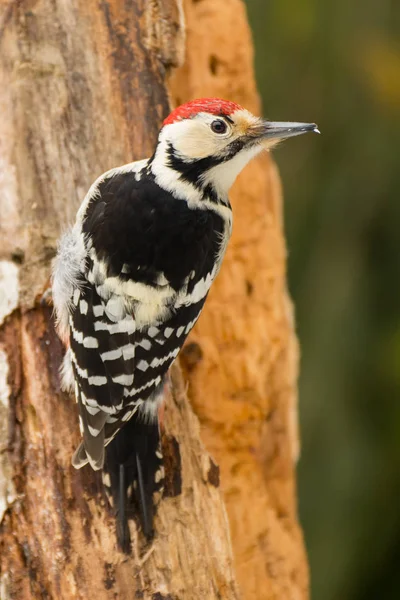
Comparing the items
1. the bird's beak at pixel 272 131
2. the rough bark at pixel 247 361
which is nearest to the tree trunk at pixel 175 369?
the rough bark at pixel 247 361

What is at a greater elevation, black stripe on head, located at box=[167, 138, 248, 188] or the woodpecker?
black stripe on head, located at box=[167, 138, 248, 188]

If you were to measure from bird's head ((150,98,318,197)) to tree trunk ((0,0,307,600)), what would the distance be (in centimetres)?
28

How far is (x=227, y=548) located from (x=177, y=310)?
24.0 inches

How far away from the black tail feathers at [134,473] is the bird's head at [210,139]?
609mm

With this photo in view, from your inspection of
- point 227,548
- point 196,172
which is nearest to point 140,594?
point 227,548

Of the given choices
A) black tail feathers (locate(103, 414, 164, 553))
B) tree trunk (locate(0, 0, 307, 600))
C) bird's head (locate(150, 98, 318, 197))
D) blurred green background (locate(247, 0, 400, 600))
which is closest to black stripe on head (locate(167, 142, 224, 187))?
bird's head (locate(150, 98, 318, 197))

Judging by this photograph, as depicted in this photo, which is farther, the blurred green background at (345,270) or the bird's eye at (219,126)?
the blurred green background at (345,270)

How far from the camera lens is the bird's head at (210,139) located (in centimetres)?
185

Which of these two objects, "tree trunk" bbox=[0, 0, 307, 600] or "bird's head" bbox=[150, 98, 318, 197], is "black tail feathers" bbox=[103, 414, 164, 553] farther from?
"bird's head" bbox=[150, 98, 318, 197]

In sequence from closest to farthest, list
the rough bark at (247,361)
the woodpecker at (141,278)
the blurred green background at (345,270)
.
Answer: the woodpecker at (141,278), the rough bark at (247,361), the blurred green background at (345,270)

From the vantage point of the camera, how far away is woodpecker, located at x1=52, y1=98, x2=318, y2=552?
1.78 meters

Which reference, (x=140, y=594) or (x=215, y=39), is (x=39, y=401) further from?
(x=215, y=39)

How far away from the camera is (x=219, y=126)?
6.07 feet

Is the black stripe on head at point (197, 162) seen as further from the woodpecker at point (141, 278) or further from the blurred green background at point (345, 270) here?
the blurred green background at point (345, 270)
